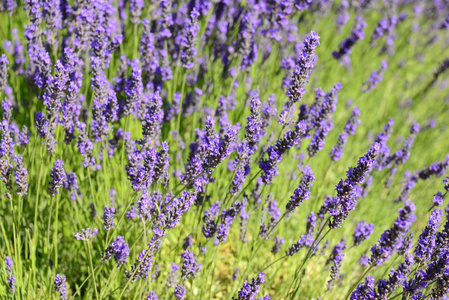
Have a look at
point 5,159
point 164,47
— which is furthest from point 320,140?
point 5,159

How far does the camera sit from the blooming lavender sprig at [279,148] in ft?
6.87

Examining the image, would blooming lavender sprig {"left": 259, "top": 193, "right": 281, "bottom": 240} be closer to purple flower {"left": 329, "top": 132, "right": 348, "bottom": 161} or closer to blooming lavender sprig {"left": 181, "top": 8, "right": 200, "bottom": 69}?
purple flower {"left": 329, "top": 132, "right": 348, "bottom": 161}

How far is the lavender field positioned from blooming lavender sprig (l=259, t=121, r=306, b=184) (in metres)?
0.01

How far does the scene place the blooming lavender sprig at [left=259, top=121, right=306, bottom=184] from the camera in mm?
2094

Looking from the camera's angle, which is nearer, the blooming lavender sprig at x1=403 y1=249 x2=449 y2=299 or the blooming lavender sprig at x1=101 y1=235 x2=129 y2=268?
the blooming lavender sprig at x1=403 y1=249 x2=449 y2=299

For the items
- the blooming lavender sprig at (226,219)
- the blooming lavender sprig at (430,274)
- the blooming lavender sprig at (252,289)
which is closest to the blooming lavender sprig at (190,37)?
the blooming lavender sprig at (226,219)

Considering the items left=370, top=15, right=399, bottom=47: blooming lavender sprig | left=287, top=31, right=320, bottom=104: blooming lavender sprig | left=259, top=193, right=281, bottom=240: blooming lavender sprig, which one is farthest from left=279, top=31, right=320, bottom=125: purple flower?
left=370, top=15, right=399, bottom=47: blooming lavender sprig

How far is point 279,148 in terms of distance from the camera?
2166 millimetres

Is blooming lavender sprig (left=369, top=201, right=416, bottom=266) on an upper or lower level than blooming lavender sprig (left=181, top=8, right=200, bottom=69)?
lower

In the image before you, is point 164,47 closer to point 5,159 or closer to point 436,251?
point 5,159

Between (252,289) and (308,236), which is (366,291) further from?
(308,236)

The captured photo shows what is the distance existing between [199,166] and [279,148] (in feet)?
1.43

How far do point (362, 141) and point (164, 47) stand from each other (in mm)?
2429

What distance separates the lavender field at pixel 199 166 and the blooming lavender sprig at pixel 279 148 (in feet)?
0.03
